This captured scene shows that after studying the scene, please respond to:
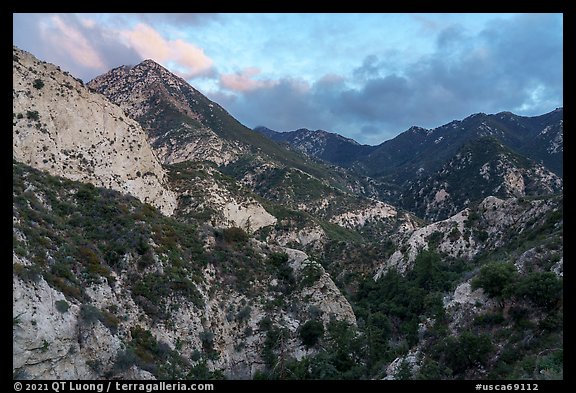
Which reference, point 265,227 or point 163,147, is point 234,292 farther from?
point 163,147

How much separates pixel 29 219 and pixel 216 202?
49592mm

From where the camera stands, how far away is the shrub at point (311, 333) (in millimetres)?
31266

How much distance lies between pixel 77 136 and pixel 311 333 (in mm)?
46855

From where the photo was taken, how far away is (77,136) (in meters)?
55.1

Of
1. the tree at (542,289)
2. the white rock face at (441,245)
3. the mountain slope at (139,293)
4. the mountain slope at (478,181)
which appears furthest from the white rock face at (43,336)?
the mountain slope at (478,181)

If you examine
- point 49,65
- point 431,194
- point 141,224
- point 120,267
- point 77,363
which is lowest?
point 77,363

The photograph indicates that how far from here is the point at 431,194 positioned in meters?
137

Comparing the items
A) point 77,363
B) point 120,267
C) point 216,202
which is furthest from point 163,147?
point 77,363

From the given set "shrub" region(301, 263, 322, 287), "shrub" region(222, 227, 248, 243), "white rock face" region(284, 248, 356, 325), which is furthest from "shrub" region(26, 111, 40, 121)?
"shrub" region(301, 263, 322, 287)

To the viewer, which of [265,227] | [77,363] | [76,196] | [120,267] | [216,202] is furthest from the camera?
[265,227]

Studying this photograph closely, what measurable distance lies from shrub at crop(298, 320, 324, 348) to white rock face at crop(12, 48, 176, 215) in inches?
1494

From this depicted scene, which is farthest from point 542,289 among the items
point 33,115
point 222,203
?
point 222,203

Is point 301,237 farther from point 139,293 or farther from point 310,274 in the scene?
point 139,293
